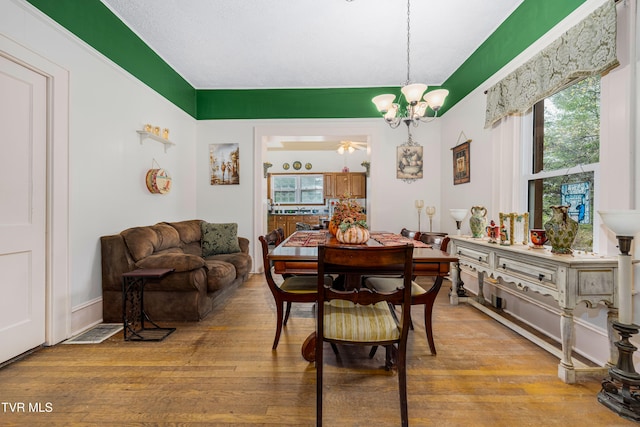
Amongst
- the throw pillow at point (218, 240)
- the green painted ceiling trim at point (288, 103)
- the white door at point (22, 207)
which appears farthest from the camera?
the green painted ceiling trim at point (288, 103)

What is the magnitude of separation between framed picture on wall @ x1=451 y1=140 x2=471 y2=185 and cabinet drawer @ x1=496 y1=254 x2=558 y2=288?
169 centimetres

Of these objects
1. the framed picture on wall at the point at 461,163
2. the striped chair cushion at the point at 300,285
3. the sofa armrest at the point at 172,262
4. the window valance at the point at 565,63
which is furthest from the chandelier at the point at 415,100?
the sofa armrest at the point at 172,262

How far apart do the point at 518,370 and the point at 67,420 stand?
263cm

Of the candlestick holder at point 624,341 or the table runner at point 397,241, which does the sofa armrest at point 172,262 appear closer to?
the table runner at point 397,241

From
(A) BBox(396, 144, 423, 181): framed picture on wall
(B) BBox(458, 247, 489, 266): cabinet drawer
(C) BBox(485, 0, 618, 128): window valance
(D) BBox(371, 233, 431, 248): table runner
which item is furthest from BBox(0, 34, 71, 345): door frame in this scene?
(A) BBox(396, 144, 423, 181): framed picture on wall

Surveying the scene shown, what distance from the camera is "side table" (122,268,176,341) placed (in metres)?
2.42

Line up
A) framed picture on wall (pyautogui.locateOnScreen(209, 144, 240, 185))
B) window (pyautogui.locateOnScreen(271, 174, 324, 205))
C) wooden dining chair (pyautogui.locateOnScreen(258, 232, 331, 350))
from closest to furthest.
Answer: wooden dining chair (pyautogui.locateOnScreen(258, 232, 331, 350)) → framed picture on wall (pyautogui.locateOnScreen(209, 144, 240, 185)) → window (pyautogui.locateOnScreen(271, 174, 324, 205))

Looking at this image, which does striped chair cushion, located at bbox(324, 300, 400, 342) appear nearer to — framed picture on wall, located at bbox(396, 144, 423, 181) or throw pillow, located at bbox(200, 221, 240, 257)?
throw pillow, located at bbox(200, 221, 240, 257)

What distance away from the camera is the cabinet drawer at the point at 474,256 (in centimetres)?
253

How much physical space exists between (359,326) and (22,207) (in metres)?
2.49

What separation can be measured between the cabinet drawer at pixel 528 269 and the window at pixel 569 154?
557 millimetres

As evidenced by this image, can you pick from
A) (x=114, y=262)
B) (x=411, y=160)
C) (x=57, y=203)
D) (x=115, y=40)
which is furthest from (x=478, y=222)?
(x=115, y=40)

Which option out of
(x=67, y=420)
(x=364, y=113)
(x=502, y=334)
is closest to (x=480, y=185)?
(x=502, y=334)

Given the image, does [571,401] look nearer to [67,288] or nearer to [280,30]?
[67,288]
